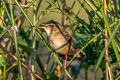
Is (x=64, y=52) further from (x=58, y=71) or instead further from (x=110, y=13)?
(x=110, y=13)

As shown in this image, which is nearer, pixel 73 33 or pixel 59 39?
pixel 73 33

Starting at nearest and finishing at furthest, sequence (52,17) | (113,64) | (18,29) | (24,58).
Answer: (113,64)
(18,29)
(24,58)
(52,17)

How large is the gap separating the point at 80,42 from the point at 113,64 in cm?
43

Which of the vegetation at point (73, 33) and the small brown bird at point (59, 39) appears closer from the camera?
the vegetation at point (73, 33)

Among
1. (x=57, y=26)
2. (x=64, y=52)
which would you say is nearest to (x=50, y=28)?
(x=57, y=26)

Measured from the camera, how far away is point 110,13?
142cm

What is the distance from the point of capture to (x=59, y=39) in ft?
7.70

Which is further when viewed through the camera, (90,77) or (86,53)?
(90,77)

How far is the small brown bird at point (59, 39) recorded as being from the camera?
221cm

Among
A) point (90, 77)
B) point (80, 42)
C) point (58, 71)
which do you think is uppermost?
point (80, 42)

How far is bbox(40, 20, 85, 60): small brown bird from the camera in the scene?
2.21 metres

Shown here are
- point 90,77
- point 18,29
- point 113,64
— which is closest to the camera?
point 113,64

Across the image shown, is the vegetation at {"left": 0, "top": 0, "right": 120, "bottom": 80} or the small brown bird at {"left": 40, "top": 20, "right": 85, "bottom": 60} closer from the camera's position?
the vegetation at {"left": 0, "top": 0, "right": 120, "bottom": 80}

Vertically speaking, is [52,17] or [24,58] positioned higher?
[52,17]
